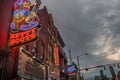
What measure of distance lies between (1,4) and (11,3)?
1.21 metres

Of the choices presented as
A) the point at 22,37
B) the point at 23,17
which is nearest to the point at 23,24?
the point at 23,17

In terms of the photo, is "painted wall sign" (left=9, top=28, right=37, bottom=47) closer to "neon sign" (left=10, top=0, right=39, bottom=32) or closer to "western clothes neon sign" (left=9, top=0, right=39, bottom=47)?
"western clothes neon sign" (left=9, top=0, right=39, bottom=47)

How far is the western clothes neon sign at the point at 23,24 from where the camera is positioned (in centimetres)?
1037

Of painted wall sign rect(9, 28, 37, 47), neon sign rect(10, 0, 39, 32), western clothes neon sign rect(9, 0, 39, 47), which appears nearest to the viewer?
painted wall sign rect(9, 28, 37, 47)

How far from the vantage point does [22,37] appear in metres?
10.5

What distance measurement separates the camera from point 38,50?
664 inches

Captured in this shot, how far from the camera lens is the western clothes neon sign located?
10.4 meters

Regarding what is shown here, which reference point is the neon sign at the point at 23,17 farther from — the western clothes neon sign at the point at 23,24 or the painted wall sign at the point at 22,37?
the painted wall sign at the point at 22,37

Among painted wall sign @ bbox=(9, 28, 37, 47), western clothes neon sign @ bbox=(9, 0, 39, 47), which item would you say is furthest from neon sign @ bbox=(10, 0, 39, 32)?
painted wall sign @ bbox=(9, 28, 37, 47)

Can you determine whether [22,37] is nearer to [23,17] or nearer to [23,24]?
[23,24]

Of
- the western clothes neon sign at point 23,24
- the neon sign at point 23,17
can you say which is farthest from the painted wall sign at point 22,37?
the neon sign at point 23,17

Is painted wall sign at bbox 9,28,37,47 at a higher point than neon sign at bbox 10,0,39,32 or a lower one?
lower

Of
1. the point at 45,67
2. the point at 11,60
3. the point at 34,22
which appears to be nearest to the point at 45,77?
the point at 45,67

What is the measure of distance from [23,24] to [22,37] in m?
1.19
